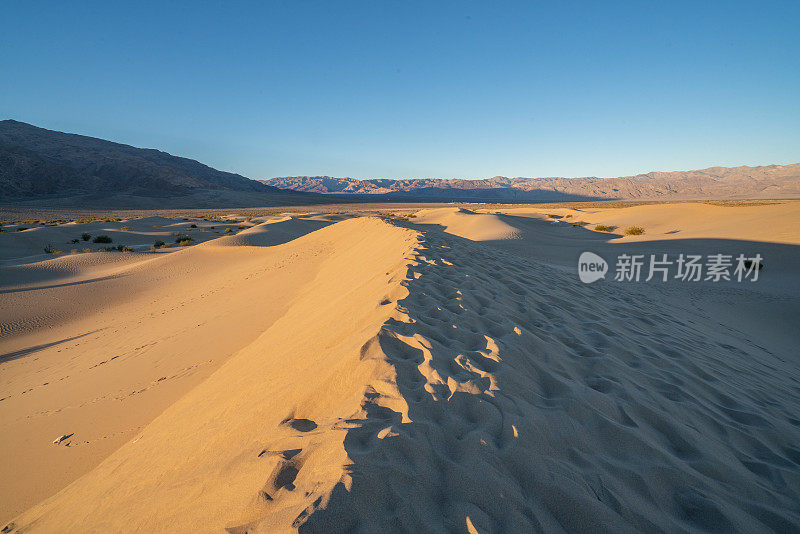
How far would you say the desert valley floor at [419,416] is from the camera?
59.9 inches

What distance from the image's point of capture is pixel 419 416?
1901 mm

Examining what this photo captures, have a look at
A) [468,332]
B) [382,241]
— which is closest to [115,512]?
[468,332]

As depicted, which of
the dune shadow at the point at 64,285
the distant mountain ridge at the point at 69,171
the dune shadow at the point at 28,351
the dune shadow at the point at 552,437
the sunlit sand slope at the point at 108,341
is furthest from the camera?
the distant mountain ridge at the point at 69,171

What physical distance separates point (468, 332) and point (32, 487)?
12.0ft

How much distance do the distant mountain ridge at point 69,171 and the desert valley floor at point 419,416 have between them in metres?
91.5

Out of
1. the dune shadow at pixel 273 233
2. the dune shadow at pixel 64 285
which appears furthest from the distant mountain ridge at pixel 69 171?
the dune shadow at pixel 64 285

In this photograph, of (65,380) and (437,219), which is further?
(437,219)

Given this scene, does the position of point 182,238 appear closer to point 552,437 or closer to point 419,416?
point 419,416

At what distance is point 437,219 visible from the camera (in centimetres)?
2423

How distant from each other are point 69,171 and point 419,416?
10775 centimetres

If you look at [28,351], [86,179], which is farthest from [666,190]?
[86,179]

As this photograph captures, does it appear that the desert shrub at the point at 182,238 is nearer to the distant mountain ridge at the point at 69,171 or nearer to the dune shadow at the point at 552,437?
the dune shadow at the point at 552,437

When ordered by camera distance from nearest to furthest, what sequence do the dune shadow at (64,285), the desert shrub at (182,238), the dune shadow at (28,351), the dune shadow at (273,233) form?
1. the dune shadow at (28,351)
2. the dune shadow at (64,285)
3. the dune shadow at (273,233)
4. the desert shrub at (182,238)

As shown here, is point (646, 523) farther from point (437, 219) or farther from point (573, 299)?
point (437, 219)
